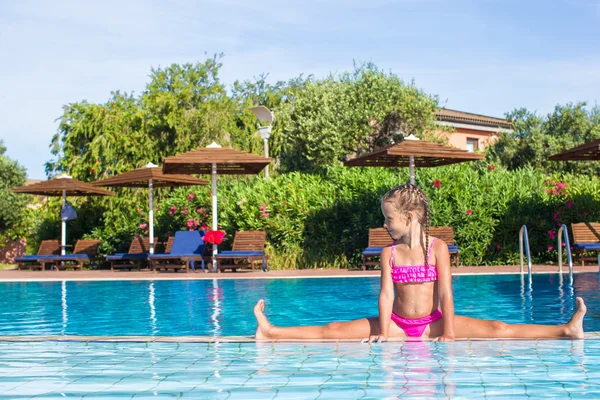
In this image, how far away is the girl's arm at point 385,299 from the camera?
5.15m

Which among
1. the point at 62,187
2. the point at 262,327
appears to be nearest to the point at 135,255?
the point at 62,187

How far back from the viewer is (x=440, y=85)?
30156 mm

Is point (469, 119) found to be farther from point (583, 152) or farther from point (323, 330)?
point (323, 330)

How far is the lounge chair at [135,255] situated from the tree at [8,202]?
10078 mm

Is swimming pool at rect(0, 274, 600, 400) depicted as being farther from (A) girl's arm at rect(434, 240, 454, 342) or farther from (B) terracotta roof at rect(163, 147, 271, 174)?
(B) terracotta roof at rect(163, 147, 271, 174)

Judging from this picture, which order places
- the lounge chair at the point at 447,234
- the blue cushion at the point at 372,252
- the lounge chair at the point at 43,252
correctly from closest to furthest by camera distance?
1. the blue cushion at the point at 372,252
2. the lounge chair at the point at 447,234
3. the lounge chair at the point at 43,252

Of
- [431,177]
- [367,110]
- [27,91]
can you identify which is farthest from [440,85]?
[27,91]

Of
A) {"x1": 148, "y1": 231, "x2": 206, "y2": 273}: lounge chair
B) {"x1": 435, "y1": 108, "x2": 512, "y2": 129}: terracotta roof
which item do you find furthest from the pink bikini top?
{"x1": 435, "y1": 108, "x2": 512, "y2": 129}: terracotta roof

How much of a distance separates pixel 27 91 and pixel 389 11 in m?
10.3

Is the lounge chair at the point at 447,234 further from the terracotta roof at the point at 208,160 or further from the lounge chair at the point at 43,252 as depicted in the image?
the lounge chair at the point at 43,252

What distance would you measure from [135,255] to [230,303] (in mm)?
10123

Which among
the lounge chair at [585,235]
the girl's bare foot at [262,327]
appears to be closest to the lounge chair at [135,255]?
the lounge chair at [585,235]

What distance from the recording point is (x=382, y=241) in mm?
17484

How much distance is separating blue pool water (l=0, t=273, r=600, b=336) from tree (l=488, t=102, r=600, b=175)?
18204 mm
